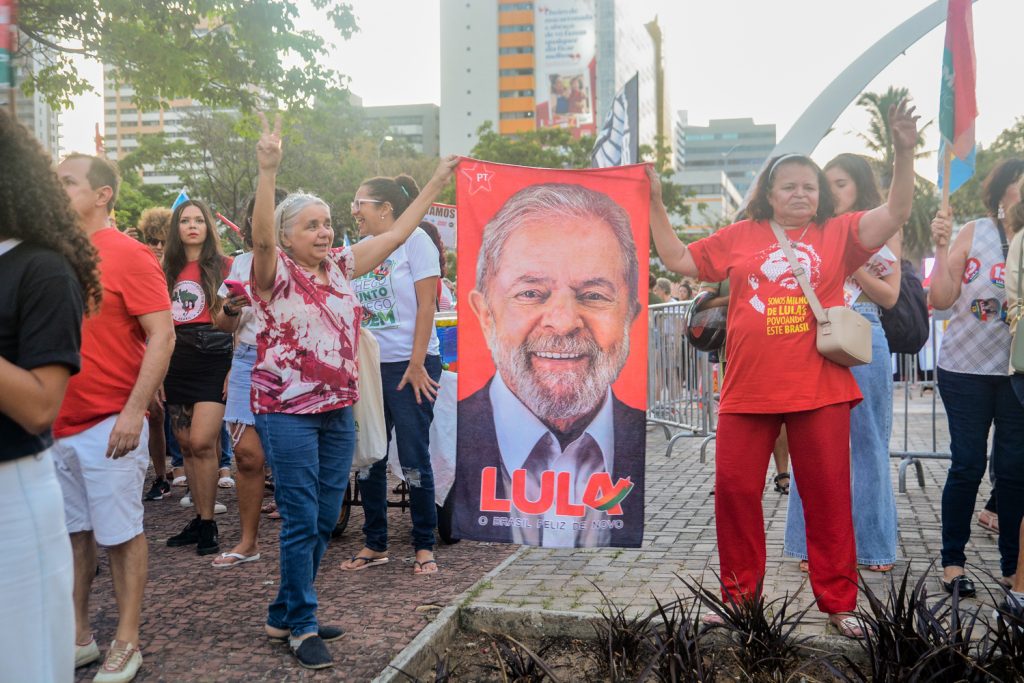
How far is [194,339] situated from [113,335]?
2.67 metres

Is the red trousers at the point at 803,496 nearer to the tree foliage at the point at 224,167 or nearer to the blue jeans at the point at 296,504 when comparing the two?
the blue jeans at the point at 296,504

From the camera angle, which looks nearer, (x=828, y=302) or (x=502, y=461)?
(x=828, y=302)

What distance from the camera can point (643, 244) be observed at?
487 cm

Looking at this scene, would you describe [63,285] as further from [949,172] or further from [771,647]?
[949,172]

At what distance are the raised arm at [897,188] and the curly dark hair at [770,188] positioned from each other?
0.61ft

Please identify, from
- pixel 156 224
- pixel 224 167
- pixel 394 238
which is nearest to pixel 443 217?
pixel 156 224

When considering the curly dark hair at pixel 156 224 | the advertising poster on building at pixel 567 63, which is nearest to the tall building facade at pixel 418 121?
the advertising poster on building at pixel 567 63

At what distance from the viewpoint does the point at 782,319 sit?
4.27 metres

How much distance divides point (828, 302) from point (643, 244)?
0.93 meters

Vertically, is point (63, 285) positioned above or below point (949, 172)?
below

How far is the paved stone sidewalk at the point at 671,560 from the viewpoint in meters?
4.96

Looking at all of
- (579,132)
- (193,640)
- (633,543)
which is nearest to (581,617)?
(633,543)

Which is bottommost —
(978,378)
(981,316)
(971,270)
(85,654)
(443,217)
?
(85,654)

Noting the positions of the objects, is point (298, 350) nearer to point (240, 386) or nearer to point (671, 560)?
point (240, 386)
